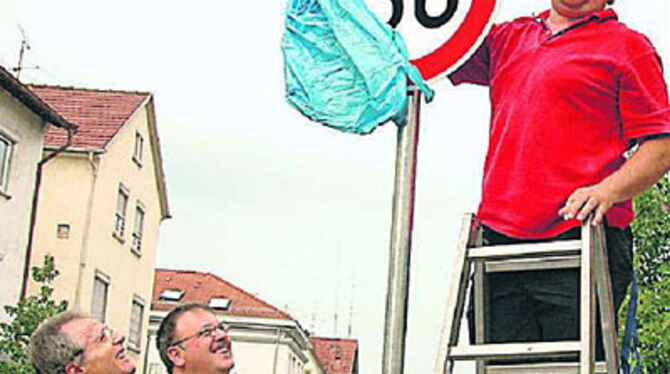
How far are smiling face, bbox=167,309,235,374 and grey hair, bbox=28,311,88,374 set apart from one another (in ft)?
1.48

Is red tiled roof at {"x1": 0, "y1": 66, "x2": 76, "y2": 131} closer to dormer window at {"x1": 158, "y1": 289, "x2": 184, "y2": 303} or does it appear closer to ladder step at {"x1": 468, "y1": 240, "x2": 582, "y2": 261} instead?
ladder step at {"x1": 468, "y1": 240, "x2": 582, "y2": 261}

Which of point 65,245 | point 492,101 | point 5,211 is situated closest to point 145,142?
point 65,245

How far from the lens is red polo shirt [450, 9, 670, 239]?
3668 millimetres

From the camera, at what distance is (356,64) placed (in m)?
3.79

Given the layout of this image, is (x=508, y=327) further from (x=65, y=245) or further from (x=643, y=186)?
(x=65, y=245)

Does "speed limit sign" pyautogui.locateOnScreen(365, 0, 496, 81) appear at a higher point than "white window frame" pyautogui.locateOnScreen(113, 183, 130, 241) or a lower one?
lower

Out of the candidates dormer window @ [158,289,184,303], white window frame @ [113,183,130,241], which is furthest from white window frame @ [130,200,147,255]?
dormer window @ [158,289,184,303]

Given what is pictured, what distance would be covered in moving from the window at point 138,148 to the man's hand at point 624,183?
29519mm

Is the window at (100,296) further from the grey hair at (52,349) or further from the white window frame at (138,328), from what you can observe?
the grey hair at (52,349)

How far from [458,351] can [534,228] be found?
539 millimetres

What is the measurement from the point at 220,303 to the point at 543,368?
52.0 meters

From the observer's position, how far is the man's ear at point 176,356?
5289mm

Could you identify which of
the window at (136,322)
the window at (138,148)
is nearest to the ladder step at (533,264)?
the window at (138,148)

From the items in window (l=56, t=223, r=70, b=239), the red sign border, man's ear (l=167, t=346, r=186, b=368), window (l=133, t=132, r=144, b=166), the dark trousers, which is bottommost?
man's ear (l=167, t=346, r=186, b=368)
